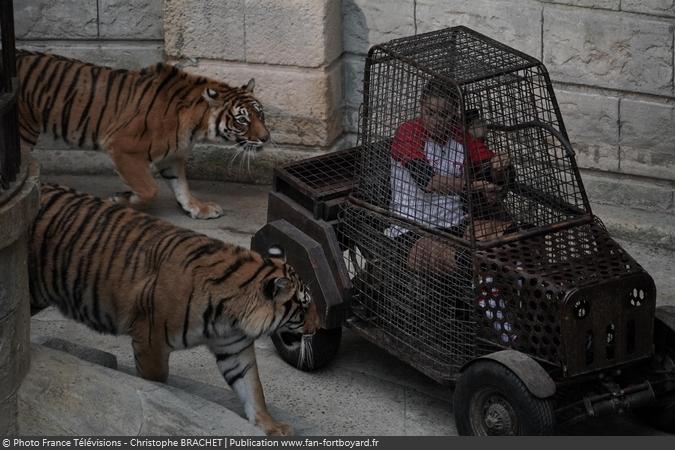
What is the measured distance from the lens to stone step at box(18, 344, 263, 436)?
207 inches

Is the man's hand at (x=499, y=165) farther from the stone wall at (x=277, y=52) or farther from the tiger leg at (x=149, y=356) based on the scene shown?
the stone wall at (x=277, y=52)

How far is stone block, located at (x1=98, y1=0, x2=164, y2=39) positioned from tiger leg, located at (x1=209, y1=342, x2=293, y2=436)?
3.70 metres

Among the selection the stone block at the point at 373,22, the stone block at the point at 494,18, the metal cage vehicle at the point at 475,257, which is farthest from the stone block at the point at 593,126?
the metal cage vehicle at the point at 475,257

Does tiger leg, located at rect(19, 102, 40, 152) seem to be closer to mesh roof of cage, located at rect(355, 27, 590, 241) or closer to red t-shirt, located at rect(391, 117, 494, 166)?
mesh roof of cage, located at rect(355, 27, 590, 241)

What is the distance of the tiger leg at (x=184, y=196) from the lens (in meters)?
8.63

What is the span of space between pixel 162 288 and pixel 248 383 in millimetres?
582

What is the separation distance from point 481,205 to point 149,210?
326 centimetres

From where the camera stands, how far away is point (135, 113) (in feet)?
27.7

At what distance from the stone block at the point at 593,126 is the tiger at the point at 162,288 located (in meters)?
2.89

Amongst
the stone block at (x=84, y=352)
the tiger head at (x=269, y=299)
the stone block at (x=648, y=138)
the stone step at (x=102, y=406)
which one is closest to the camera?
the stone step at (x=102, y=406)

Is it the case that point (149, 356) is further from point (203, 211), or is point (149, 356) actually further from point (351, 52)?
point (351, 52)

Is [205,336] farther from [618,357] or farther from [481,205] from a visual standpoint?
[618,357]

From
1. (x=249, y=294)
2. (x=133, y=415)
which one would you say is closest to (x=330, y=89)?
(x=249, y=294)

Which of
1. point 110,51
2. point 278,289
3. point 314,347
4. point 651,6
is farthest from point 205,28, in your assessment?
point 278,289
